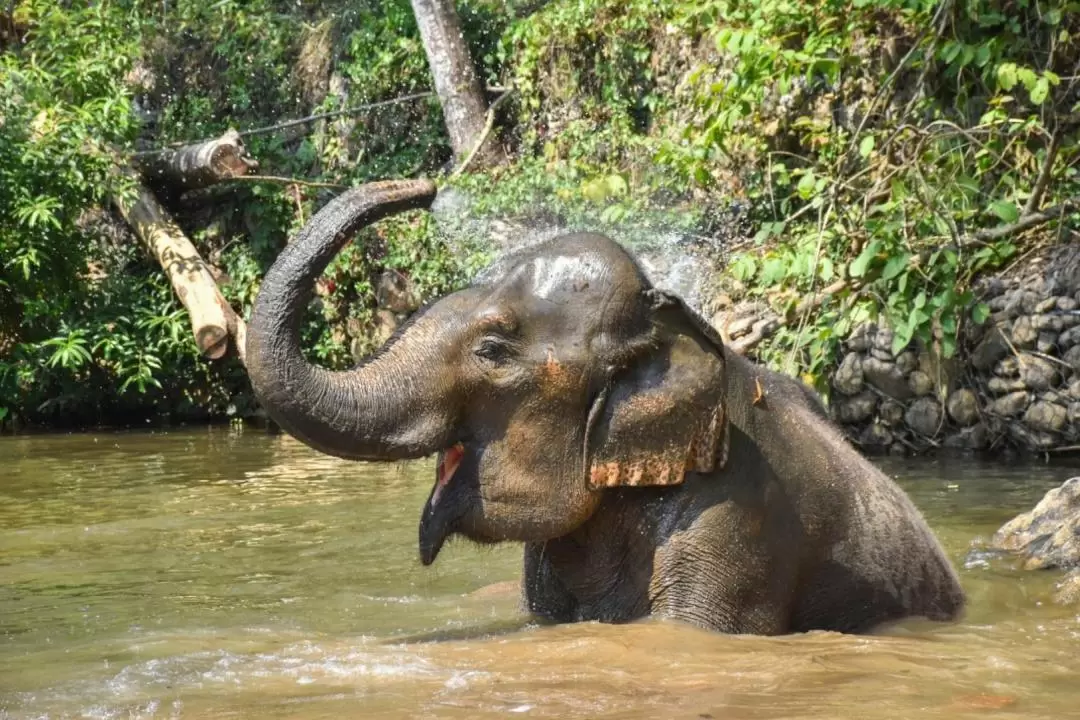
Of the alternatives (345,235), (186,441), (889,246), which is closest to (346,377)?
(345,235)

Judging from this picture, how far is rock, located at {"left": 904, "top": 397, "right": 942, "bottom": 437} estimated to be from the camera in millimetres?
11703

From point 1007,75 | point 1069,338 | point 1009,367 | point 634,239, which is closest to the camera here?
point 1007,75

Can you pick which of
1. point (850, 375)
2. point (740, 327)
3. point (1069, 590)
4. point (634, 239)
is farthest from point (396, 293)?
point (1069, 590)

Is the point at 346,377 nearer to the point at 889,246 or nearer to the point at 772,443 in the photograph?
the point at 772,443

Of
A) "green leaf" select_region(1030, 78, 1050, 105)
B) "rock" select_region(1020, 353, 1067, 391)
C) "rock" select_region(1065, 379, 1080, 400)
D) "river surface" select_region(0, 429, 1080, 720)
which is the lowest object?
"river surface" select_region(0, 429, 1080, 720)

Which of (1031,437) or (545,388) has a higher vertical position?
(545,388)

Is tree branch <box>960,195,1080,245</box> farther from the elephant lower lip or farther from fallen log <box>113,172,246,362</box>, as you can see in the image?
fallen log <box>113,172,246,362</box>

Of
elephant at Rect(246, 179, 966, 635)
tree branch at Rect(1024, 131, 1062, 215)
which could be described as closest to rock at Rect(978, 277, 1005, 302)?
tree branch at Rect(1024, 131, 1062, 215)

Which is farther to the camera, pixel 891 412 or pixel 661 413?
pixel 891 412

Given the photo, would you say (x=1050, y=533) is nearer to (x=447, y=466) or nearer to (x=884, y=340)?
(x=447, y=466)

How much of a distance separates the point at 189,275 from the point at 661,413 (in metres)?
12.4

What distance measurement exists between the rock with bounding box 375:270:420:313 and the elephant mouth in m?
12.4

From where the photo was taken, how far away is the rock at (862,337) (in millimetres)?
11922

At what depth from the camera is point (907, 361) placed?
463 inches
